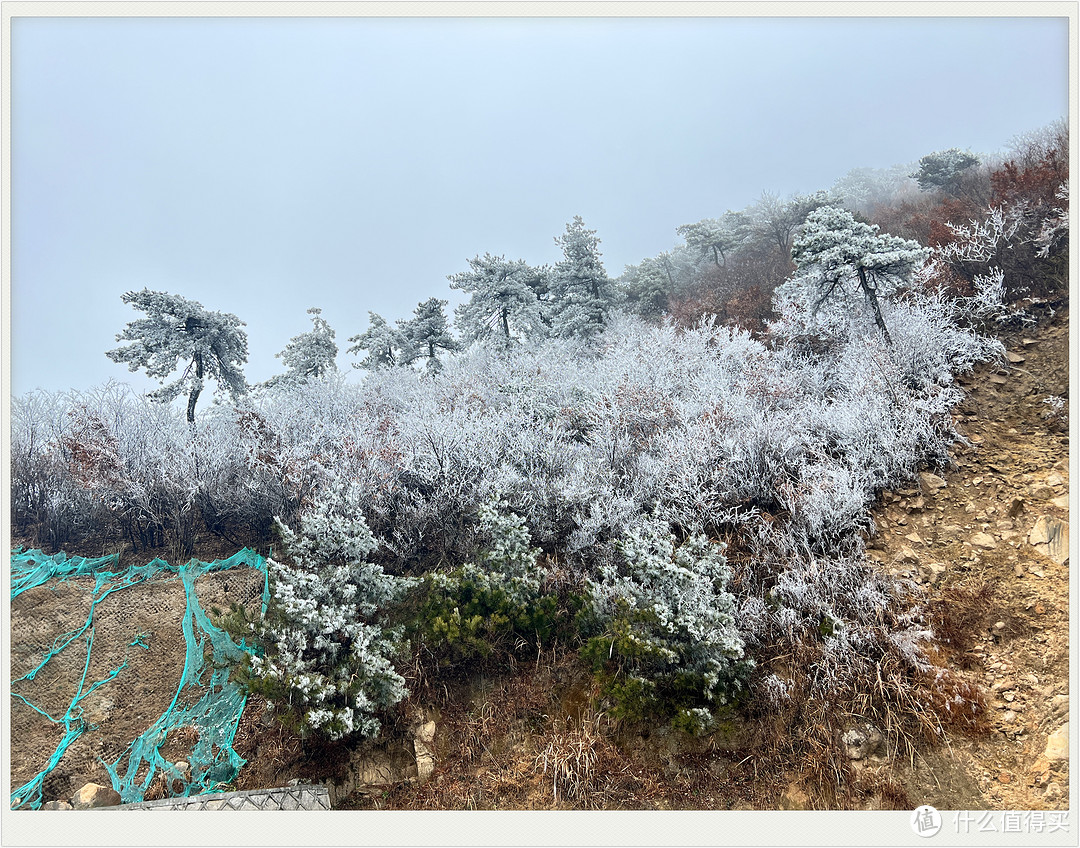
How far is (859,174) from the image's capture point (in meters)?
25.4

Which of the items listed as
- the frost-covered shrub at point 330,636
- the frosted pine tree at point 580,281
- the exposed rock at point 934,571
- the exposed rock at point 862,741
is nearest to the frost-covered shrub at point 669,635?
the exposed rock at point 862,741

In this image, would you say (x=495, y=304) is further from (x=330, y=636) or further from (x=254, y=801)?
(x=254, y=801)

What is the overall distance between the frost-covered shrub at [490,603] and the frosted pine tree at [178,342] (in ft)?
25.3

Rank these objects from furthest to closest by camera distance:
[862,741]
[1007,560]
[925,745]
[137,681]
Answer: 1. [137,681]
2. [1007,560]
3. [862,741]
4. [925,745]

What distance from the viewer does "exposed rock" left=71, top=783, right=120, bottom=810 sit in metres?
4.46

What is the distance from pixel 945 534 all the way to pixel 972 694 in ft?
6.08

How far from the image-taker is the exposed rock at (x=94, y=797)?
4.46 m

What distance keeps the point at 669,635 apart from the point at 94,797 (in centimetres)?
559

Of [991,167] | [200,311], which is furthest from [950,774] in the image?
[991,167]

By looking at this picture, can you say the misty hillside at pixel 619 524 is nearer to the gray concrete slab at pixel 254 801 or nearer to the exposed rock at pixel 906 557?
the exposed rock at pixel 906 557

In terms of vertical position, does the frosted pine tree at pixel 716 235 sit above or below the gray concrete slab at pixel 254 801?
above

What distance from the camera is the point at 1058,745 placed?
392 centimetres

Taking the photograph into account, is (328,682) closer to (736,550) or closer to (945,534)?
(736,550)

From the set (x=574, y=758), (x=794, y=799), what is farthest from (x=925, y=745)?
(x=574, y=758)
